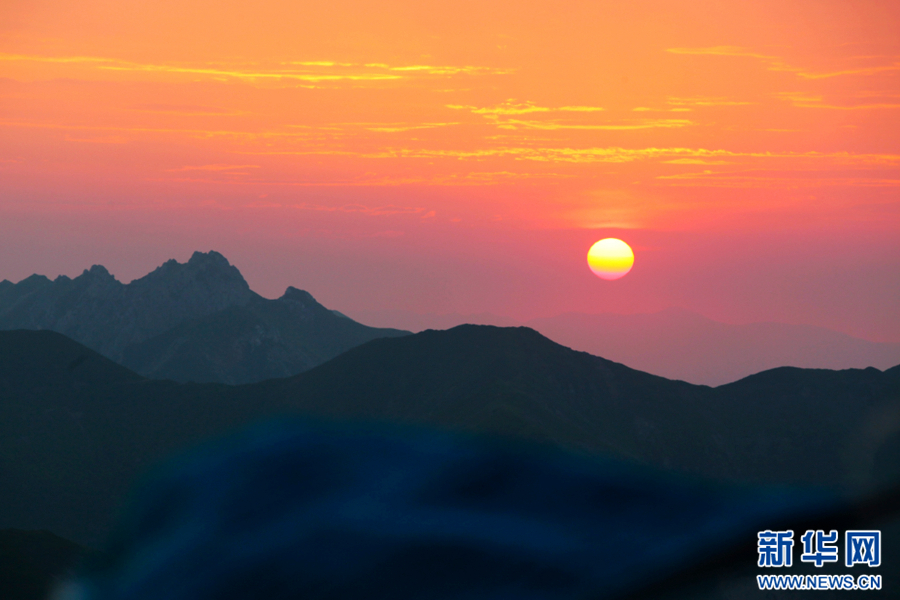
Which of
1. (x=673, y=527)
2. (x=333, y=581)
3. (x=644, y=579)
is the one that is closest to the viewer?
(x=644, y=579)

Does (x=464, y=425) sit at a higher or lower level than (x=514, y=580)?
higher

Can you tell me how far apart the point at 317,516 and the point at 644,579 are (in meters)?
19.5

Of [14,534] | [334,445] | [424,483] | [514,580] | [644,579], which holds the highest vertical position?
[14,534]

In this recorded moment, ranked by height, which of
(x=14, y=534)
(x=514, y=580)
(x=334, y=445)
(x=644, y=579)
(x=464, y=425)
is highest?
(x=464, y=425)

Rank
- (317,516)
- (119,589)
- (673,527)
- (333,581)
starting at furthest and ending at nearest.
→ (333,581) → (119,589) → (317,516) → (673,527)

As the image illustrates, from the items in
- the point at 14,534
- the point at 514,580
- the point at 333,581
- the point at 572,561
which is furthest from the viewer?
the point at 14,534

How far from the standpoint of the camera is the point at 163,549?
33.6 m

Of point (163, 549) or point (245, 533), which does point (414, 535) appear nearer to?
point (245, 533)

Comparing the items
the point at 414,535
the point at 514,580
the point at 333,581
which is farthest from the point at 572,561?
the point at 333,581

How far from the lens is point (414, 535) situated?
33.1 metres

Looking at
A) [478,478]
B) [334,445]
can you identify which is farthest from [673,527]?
[334,445]

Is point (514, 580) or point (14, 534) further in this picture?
point (14, 534)

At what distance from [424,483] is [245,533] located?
750 centimetres

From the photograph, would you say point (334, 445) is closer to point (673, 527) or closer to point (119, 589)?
point (119, 589)
